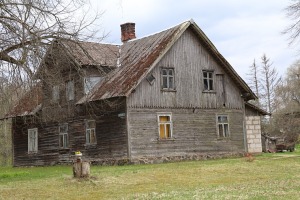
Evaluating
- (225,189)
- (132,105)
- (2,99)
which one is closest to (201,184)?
(225,189)

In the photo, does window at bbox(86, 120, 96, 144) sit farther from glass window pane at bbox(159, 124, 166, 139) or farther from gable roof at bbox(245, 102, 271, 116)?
gable roof at bbox(245, 102, 271, 116)

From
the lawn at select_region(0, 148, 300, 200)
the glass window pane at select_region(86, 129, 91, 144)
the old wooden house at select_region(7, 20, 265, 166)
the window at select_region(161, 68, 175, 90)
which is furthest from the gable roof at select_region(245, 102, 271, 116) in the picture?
the glass window pane at select_region(86, 129, 91, 144)

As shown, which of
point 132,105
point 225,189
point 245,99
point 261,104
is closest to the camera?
point 225,189

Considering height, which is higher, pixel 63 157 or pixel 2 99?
pixel 2 99

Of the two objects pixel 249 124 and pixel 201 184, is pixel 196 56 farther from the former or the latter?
pixel 201 184

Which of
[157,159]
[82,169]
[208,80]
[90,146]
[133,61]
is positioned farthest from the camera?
[208,80]

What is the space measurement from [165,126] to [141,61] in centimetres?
393

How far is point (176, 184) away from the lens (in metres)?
16.7

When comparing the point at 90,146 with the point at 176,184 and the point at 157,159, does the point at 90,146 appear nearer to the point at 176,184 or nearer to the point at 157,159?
the point at 157,159

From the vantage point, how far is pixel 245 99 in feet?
107

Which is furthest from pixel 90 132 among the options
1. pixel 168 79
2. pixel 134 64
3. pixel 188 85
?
pixel 188 85

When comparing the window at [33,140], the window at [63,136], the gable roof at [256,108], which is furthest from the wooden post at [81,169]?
the gable roof at [256,108]

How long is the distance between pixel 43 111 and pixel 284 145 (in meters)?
21.0

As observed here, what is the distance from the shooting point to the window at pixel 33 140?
33406mm
